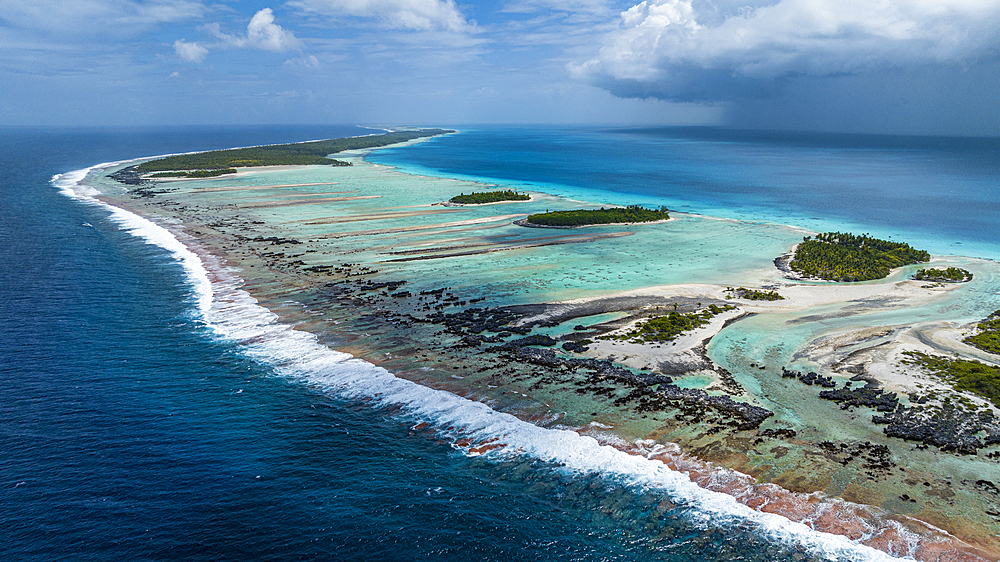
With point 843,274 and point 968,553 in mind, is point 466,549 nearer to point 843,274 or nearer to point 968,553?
point 968,553

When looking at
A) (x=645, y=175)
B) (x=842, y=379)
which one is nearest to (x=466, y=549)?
(x=842, y=379)

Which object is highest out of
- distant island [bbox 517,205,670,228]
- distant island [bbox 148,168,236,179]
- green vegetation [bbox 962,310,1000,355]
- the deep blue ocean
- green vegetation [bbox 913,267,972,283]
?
distant island [bbox 148,168,236,179]

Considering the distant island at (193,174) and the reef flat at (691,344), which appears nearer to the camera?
the reef flat at (691,344)

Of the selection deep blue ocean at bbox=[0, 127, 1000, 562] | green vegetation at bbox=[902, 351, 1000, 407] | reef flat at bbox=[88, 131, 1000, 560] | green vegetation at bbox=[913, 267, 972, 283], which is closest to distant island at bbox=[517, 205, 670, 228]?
reef flat at bbox=[88, 131, 1000, 560]

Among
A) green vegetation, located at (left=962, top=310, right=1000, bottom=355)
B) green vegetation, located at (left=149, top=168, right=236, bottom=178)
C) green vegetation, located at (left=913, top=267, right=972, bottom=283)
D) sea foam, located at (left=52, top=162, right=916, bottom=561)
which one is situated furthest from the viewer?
green vegetation, located at (left=149, top=168, right=236, bottom=178)

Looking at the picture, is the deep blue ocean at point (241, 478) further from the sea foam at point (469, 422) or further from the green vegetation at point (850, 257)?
the green vegetation at point (850, 257)

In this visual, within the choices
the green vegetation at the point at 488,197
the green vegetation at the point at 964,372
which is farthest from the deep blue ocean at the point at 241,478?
the green vegetation at the point at 488,197

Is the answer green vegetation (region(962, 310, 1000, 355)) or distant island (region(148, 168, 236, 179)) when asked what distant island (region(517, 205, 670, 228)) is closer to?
green vegetation (region(962, 310, 1000, 355))
